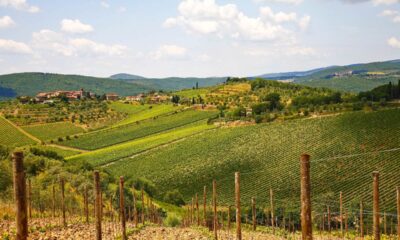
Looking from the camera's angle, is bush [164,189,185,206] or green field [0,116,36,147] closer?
bush [164,189,185,206]

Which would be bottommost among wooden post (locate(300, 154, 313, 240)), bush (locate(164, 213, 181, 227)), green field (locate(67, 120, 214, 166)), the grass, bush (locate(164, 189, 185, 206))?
bush (locate(164, 189, 185, 206))

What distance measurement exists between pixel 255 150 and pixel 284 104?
50.9 meters

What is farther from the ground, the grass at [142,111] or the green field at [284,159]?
the grass at [142,111]

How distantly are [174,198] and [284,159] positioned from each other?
19.5 meters

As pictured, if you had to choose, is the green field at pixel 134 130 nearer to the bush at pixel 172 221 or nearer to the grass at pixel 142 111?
the grass at pixel 142 111

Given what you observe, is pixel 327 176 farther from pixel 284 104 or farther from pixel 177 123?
pixel 284 104

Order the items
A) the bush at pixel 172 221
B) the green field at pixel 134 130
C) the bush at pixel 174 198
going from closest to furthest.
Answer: the bush at pixel 172 221 → the bush at pixel 174 198 → the green field at pixel 134 130

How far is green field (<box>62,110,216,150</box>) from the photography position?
8956 cm

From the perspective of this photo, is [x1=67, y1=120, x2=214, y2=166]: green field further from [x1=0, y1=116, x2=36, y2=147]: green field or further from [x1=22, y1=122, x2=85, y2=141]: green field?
[x1=22, y1=122, x2=85, y2=141]: green field

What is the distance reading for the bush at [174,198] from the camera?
49.6 meters

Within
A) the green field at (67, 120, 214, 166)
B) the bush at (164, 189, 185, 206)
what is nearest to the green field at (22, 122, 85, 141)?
the green field at (67, 120, 214, 166)

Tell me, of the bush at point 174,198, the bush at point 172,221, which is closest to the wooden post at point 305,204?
the bush at point 172,221

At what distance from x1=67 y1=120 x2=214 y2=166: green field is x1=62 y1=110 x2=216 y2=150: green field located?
4.13m

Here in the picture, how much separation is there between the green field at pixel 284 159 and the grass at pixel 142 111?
36.5 metres
